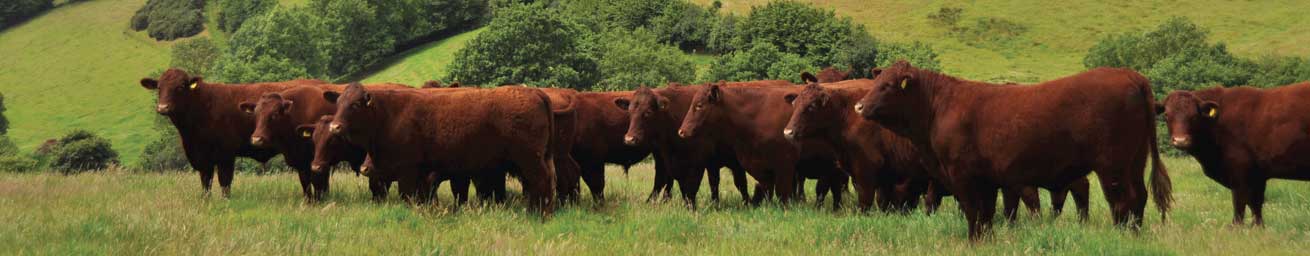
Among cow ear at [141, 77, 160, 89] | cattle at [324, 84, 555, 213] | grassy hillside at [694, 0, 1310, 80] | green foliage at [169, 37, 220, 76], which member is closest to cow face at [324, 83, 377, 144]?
cattle at [324, 84, 555, 213]

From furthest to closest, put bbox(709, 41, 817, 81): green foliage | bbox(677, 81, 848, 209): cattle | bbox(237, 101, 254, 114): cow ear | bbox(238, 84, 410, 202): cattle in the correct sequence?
bbox(709, 41, 817, 81): green foliage, bbox(237, 101, 254, 114): cow ear, bbox(238, 84, 410, 202): cattle, bbox(677, 81, 848, 209): cattle

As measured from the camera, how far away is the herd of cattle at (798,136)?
8828mm

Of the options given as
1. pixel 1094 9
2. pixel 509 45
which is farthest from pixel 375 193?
pixel 1094 9

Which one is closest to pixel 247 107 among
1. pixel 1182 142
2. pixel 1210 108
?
pixel 1182 142

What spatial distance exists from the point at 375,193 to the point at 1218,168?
989cm

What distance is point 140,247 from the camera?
7.87 m

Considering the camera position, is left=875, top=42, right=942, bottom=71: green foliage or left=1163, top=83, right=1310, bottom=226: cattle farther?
left=875, top=42, right=942, bottom=71: green foliage

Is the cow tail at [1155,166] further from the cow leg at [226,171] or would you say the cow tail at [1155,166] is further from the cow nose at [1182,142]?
the cow leg at [226,171]

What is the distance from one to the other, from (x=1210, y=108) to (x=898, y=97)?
393cm

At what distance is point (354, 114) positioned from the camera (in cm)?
1118

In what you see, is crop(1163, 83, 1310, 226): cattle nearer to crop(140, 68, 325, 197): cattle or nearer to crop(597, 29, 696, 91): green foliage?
crop(140, 68, 325, 197): cattle

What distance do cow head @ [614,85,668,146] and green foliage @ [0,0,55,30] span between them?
124392 millimetres

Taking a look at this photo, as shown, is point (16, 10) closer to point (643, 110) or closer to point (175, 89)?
point (175, 89)

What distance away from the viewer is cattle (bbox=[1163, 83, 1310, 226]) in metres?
10.7
